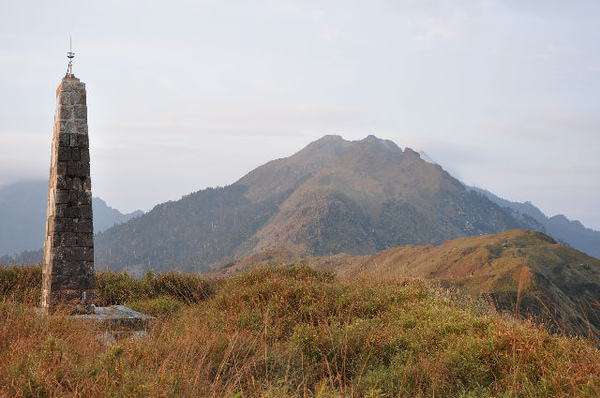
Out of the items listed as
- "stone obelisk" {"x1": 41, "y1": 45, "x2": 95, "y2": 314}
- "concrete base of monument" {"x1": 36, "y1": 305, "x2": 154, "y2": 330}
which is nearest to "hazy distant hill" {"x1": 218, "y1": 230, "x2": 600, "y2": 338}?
"concrete base of monument" {"x1": 36, "y1": 305, "x2": 154, "y2": 330}

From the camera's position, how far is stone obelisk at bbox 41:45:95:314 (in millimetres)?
11055

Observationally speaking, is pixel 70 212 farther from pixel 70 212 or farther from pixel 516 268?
pixel 516 268

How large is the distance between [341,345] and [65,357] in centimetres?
425

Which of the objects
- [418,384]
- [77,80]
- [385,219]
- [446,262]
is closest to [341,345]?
[418,384]

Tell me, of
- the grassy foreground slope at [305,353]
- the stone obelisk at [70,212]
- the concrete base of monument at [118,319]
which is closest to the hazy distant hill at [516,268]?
the concrete base of monument at [118,319]

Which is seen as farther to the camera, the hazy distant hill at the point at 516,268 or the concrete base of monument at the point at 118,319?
the hazy distant hill at the point at 516,268

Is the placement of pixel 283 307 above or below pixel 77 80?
below

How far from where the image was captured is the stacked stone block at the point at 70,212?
435 inches

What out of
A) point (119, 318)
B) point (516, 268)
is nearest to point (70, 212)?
point (119, 318)

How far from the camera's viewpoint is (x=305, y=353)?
7980 mm

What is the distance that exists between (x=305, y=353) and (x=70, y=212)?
6505 millimetres

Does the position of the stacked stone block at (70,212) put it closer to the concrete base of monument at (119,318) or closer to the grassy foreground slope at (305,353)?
the concrete base of monument at (119,318)

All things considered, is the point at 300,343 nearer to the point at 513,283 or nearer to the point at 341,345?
the point at 341,345

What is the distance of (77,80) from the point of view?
11.5 meters
